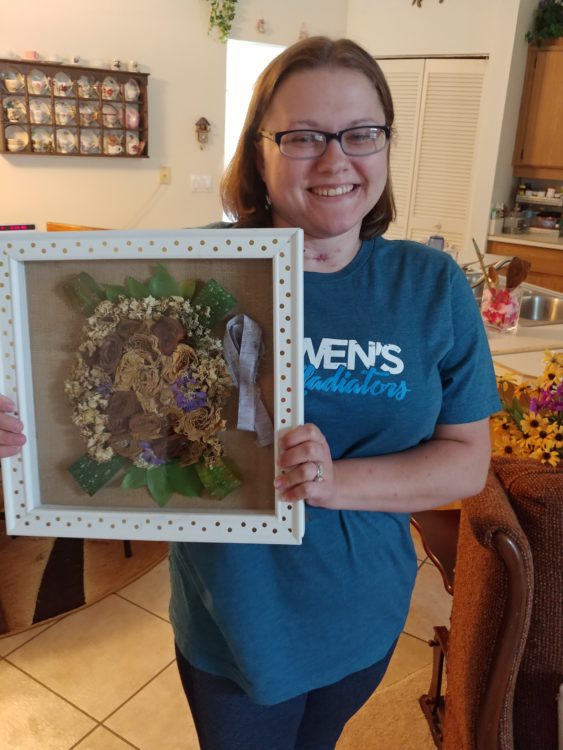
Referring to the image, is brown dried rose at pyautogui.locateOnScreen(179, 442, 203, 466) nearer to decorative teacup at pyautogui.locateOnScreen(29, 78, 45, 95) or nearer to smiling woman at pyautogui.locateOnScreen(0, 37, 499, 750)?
smiling woman at pyautogui.locateOnScreen(0, 37, 499, 750)

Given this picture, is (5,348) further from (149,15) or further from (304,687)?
(149,15)

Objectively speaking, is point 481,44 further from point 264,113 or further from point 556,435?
point 264,113

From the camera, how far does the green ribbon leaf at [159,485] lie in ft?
2.47

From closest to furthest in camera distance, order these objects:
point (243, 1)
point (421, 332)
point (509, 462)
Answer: point (421, 332) < point (509, 462) < point (243, 1)

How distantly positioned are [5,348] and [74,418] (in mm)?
111

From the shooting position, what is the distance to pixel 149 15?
154 inches

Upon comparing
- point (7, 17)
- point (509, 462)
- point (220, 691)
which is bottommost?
point (220, 691)

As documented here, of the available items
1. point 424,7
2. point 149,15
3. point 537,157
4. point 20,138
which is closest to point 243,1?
point 149,15

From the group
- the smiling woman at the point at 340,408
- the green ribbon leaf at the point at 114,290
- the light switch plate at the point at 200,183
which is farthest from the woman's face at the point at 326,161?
the light switch plate at the point at 200,183

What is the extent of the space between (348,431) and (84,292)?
1.24 feet

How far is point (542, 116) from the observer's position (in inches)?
177

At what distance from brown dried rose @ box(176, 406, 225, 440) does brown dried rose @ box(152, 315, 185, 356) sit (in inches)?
3.1

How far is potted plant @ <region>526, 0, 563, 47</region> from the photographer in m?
4.24

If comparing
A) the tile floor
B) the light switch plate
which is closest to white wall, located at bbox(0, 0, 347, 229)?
the light switch plate
